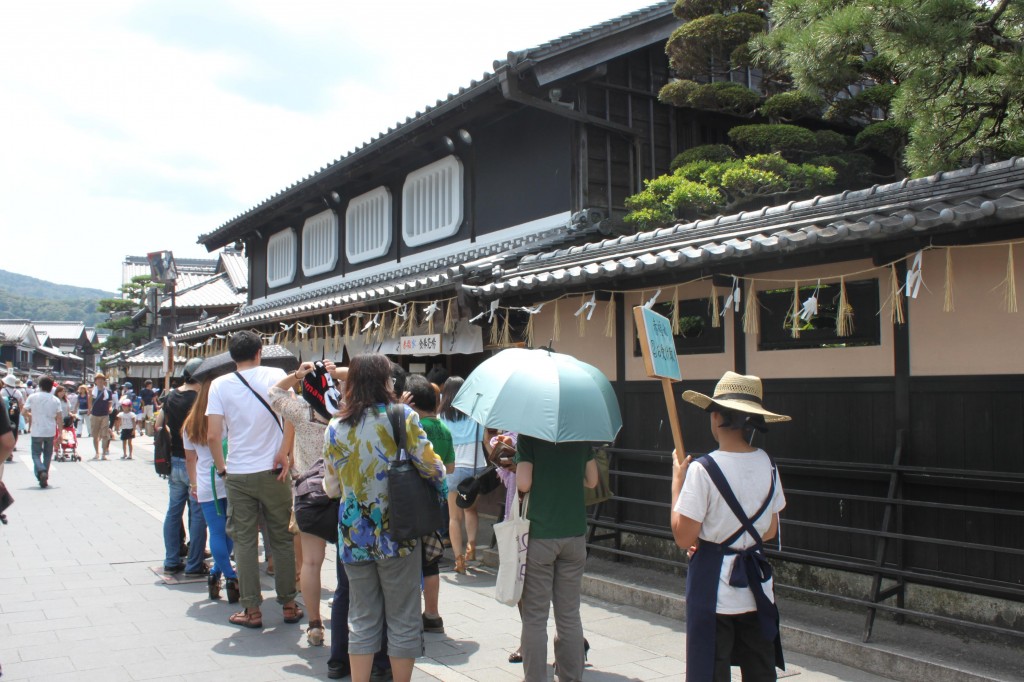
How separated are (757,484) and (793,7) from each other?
5.77 meters

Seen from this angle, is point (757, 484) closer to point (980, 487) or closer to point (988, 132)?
point (980, 487)

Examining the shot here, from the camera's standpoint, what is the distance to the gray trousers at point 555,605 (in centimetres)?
514

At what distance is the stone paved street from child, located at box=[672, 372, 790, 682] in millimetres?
1964

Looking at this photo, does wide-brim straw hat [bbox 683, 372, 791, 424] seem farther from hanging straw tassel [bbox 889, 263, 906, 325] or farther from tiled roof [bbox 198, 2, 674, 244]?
tiled roof [bbox 198, 2, 674, 244]

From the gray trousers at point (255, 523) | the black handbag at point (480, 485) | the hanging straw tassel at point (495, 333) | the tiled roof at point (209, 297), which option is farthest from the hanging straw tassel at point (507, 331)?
the tiled roof at point (209, 297)

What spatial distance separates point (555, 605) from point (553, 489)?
0.82 metres

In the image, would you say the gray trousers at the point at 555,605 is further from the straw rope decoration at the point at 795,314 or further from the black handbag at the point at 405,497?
the straw rope decoration at the point at 795,314

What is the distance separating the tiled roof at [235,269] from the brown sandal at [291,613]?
36.7 meters

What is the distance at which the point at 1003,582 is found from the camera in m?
5.90

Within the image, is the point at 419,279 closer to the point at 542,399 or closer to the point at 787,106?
the point at 787,106

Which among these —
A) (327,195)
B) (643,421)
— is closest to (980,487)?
(643,421)

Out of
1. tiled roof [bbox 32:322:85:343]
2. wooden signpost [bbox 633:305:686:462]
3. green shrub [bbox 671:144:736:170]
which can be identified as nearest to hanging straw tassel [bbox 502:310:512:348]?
green shrub [bbox 671:144:736:170]

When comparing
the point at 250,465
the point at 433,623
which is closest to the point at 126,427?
the point at 250,465

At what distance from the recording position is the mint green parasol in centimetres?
507
